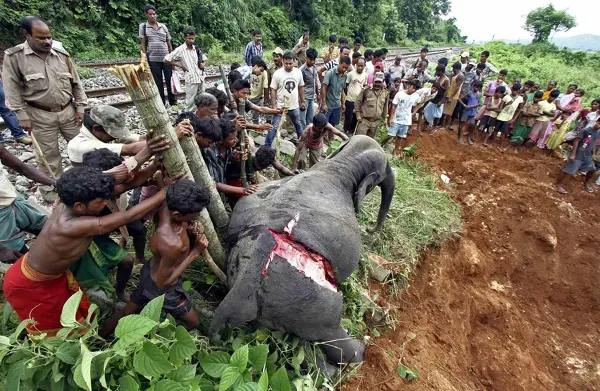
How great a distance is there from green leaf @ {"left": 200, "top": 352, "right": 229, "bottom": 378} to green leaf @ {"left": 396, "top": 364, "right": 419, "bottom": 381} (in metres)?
2.03

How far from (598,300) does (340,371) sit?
577cm

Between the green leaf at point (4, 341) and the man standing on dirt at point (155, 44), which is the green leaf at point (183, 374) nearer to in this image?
the green leaf at point (4, 341)

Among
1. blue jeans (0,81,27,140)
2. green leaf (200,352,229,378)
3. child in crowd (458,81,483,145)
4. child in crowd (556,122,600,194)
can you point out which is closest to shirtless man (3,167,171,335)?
green leaf (200,352,229,378)

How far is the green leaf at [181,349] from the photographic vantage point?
2.26 m

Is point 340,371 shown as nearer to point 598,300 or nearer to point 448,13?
point 598,300

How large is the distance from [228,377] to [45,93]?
4.22m

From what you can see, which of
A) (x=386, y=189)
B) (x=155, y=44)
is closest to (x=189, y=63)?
(x=155, y=44)

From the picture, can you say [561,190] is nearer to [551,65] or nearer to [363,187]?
[363,187]

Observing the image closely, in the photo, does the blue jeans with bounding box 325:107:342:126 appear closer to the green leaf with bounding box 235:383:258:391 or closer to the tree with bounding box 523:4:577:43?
the green leaf with bounding box 235:383:258:391

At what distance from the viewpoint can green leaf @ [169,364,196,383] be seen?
219cm

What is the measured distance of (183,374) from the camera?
2.22 meters

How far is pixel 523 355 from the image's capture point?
484 centimetres

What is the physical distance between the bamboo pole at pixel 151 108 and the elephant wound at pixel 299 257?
0.67 m

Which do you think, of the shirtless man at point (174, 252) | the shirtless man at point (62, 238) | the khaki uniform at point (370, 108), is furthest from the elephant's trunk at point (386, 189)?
the shirtless man at point (62, 238)
